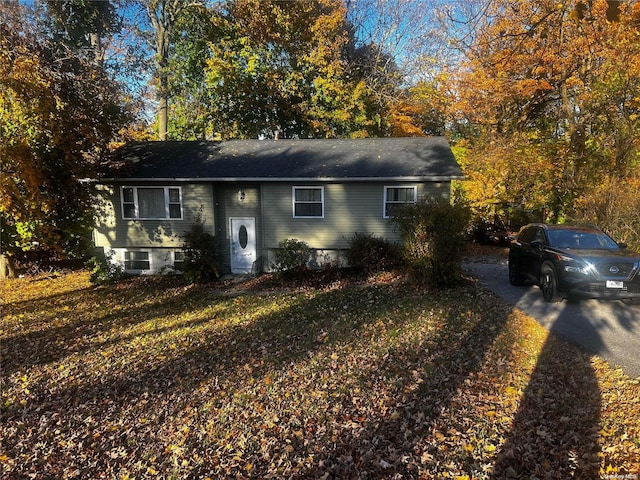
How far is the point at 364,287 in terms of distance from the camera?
35.7 feet

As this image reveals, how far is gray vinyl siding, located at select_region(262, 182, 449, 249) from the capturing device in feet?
43.2

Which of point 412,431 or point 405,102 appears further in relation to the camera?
point 405,102

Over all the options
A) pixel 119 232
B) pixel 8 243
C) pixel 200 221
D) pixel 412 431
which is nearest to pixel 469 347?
pixel 412 431

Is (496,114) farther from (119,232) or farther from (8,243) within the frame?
(8,243)

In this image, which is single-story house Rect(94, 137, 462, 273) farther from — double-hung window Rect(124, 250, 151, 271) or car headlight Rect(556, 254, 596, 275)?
car headlight Rect(556, 254, 596, 275)

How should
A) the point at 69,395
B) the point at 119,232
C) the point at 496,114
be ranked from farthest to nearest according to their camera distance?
1. the point at 496,114
2. the point at 119,232
3. the point at 69,395

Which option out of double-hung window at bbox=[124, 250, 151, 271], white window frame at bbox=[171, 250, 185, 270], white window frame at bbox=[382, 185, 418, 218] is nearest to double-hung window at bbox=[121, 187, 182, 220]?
white window frame at bbox=[171, 250, 185, 270]

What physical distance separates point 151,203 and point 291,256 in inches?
217

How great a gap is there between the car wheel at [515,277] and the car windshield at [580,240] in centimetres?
166

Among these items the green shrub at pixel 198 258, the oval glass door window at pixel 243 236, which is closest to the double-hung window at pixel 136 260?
the green shrub at pixel 198 258

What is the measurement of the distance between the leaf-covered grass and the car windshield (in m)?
2.15

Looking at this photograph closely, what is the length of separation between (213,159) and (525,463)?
13423mm

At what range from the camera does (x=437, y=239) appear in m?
9.50

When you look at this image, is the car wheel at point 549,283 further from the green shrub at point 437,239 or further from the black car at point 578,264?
the green shrub at point 437,239
